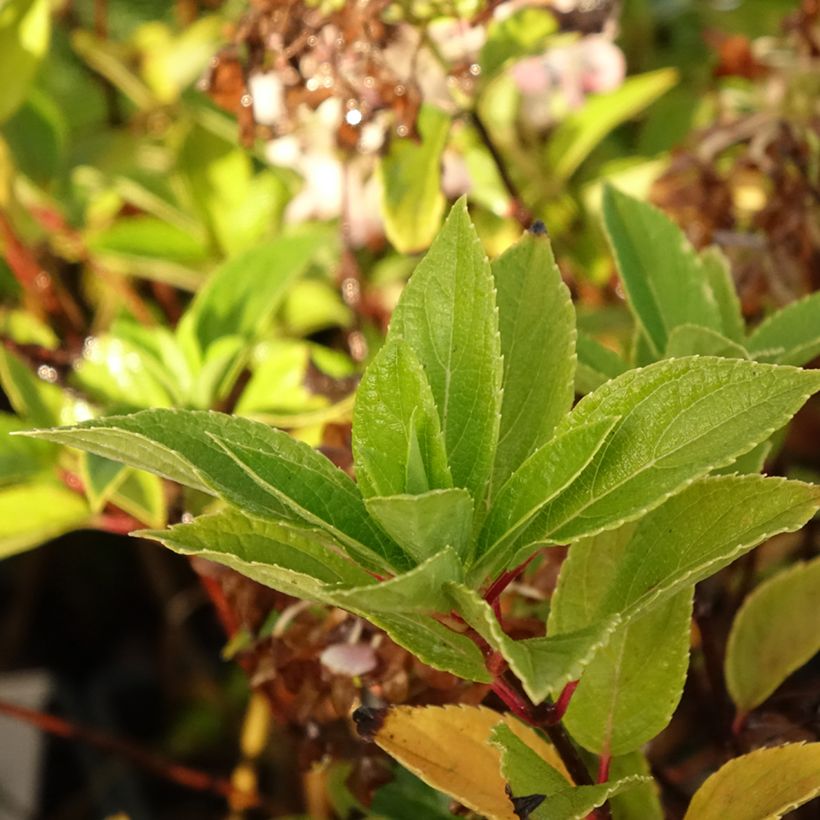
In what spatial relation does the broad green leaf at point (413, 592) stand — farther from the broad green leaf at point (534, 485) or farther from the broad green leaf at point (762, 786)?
the broad green leaf at point (762, 786)

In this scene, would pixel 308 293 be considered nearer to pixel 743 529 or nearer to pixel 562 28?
pixel 562 28

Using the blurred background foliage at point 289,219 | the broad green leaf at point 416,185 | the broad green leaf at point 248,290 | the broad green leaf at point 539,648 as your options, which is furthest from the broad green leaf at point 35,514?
the broad green leaf at point 539,648

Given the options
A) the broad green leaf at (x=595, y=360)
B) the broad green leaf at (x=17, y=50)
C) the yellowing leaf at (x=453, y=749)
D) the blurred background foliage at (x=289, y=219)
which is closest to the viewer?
the yellowing leaf at (x=453, y=749)

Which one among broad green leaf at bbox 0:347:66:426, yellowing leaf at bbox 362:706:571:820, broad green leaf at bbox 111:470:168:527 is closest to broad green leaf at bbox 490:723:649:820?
yellowing leaf at bbox 362:706:571:820

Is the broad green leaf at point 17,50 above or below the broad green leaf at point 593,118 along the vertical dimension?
above

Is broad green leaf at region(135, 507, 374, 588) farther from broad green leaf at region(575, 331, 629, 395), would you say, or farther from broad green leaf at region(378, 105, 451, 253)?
broad green leaf at region(378, 105, 451, 253)

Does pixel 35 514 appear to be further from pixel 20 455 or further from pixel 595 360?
pixel 595 360

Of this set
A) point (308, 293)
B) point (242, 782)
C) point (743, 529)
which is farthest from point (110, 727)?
point (743, 529)

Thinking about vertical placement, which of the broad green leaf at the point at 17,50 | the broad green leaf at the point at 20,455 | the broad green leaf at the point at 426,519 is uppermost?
the broad green leaf at the point at 17,50
